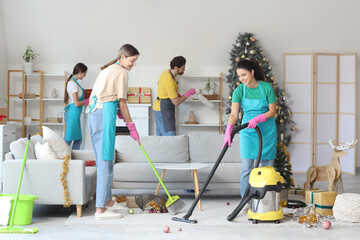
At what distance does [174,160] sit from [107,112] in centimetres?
158

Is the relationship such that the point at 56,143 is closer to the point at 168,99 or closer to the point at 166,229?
the point at 166,229

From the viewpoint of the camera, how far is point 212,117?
8.51m

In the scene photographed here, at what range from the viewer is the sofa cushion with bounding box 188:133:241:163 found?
593 centimetres

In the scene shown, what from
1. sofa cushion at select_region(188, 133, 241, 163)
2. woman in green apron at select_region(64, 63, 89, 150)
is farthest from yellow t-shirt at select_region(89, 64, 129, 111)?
woman in green apron at select_region(64, 63, 89, 150)

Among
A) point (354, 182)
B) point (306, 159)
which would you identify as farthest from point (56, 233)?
point (306, 159)

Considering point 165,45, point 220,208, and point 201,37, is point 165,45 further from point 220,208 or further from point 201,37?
point 220,208

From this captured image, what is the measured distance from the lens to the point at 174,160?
590 centimetres

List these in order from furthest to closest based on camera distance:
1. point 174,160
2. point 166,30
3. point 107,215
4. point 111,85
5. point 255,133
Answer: point 166,30
point 174,160
point 255,133
point 107,215
point 111,85

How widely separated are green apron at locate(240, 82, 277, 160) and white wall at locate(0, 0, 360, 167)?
361 cm

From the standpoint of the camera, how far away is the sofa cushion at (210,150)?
5.93 meters

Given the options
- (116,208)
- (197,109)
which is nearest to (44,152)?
(116,208)

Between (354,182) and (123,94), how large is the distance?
12.9 ft

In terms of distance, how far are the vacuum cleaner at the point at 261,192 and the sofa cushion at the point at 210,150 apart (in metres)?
1.43

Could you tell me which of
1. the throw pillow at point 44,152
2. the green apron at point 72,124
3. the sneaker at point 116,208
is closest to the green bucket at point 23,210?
the throw pillow at point 44,152
